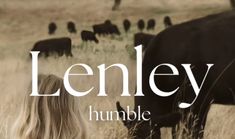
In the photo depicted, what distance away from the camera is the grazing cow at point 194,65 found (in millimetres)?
5449

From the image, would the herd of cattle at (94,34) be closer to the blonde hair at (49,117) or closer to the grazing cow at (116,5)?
the grazing cow at (116,5)

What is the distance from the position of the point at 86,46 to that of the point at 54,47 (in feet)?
1.31

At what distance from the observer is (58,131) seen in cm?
349

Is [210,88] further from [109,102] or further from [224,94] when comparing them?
[109,102]

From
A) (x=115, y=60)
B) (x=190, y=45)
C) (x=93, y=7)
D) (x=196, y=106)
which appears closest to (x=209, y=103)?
Result: (x=196, y=106)

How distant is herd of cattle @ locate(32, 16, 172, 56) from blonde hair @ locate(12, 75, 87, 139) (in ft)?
7.80

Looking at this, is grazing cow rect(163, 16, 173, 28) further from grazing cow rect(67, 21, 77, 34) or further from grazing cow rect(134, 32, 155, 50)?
grazing cow rect(67, 21, 77, 34)

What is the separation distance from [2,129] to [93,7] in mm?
1316

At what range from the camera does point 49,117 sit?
11.3 feet

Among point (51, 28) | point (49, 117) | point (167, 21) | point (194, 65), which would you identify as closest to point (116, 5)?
point (167, 21)

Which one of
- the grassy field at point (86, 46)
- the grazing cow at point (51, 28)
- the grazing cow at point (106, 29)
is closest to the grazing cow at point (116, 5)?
the grassy field at point (86, 46)

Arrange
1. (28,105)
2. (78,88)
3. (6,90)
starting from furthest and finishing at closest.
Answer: (6,90), (78,88), (28,105)

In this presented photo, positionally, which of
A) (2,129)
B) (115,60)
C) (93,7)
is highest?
(93,7)

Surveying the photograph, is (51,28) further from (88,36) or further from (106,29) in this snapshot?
(106,29)
